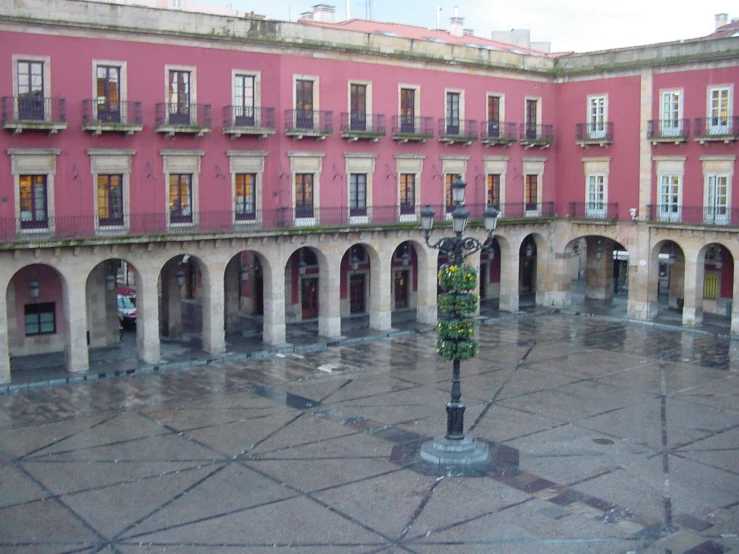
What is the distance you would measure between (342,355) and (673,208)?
16.4 m

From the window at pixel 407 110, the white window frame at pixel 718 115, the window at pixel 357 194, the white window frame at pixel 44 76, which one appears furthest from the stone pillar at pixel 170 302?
the white window frame at pixel 718 115

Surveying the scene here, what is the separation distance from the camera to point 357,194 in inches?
1433

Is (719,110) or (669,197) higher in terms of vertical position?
(719,110)

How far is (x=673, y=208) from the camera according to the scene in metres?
38.7

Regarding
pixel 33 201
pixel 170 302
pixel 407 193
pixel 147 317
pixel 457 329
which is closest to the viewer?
pixel 457 329

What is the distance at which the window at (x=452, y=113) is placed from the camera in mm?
38844

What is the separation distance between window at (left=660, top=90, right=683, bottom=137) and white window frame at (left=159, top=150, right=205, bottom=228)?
2016 cm

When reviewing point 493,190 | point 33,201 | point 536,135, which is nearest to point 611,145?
point 536,135

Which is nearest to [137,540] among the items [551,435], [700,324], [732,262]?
[551,435]

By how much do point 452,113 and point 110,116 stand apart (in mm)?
15759

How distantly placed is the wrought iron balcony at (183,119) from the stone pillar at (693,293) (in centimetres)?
2077

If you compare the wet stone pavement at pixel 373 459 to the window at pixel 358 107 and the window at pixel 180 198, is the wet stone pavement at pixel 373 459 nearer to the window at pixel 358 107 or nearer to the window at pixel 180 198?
the window at pixel 180 198

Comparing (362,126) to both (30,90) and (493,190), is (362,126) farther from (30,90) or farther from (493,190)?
(30,90)

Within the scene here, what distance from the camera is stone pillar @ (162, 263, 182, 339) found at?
35188mm
